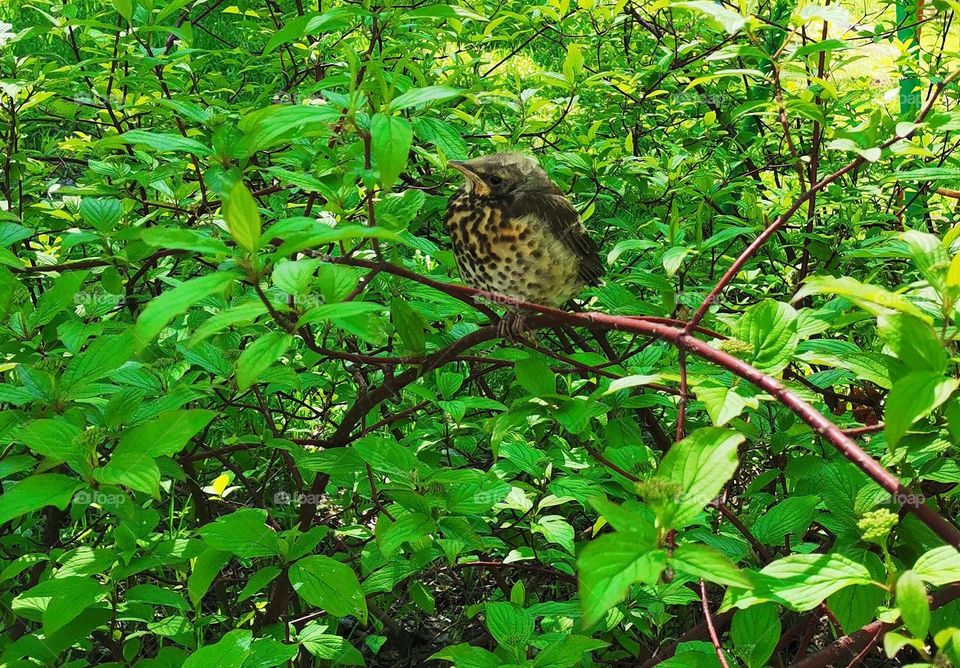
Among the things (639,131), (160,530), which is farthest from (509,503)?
(639,131)

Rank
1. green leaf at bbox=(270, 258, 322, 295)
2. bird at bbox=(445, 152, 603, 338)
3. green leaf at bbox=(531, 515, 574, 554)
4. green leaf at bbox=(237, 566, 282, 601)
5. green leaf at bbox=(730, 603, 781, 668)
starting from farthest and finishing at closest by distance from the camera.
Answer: bird at bbox=(445, 152, 603, 338) → green leaf at bbox=(531, 515, 574, 554) → green leaf at bbox=(237, 566, 282, 601) → green leaf at bbox=(730, 603, 781, 668) → green leaf at bbox=(270, 258, 322, 295)

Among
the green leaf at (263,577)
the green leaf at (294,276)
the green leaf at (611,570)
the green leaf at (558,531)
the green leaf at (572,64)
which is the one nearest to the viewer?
the green leaf at (611,570)

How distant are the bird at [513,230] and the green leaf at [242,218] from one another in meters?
1.18

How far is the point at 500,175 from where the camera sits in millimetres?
2182

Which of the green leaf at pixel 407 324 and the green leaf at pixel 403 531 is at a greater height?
the green leaf at pixel 407 324

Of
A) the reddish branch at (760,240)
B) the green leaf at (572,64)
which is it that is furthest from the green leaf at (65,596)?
→ the green leaf at (572,64)

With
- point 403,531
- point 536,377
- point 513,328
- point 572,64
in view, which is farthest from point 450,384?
point 572,64

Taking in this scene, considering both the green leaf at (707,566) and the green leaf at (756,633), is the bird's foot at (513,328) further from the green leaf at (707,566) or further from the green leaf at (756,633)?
the green leaf at (707,566)

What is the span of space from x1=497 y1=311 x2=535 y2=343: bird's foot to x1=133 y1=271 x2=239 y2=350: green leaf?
73 cm

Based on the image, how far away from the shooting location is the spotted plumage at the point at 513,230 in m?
2.19

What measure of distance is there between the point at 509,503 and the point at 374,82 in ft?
2.66

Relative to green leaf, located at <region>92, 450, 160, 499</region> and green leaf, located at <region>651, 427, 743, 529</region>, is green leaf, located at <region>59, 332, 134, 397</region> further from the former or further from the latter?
green leaf, located at <region>651, 427, 743, 529</region>

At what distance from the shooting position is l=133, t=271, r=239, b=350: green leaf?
0.86m

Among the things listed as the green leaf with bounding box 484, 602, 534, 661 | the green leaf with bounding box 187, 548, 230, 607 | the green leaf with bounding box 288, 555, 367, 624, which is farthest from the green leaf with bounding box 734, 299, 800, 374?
the green leaf with bounding box 187, 548, 230, 607
